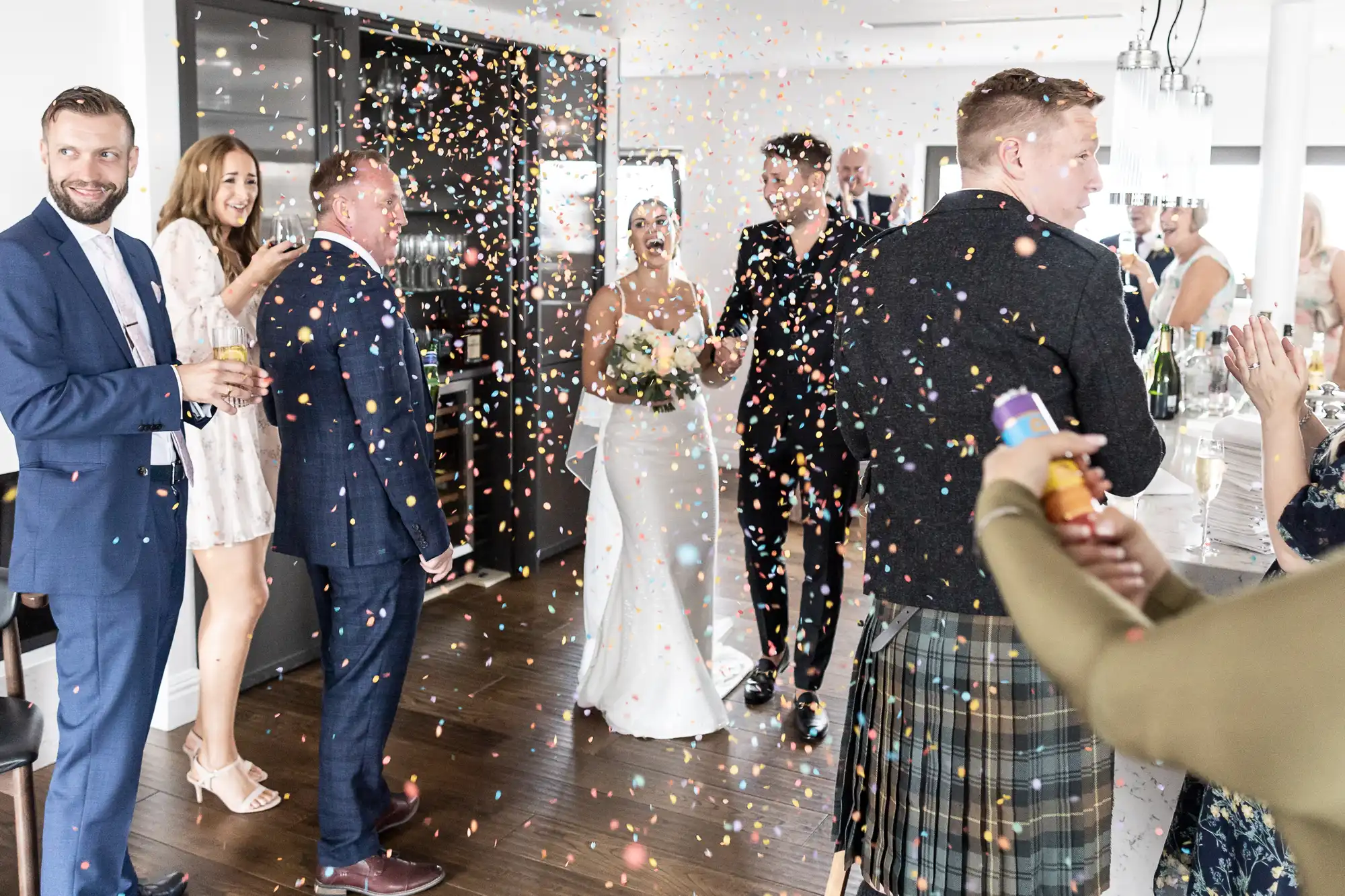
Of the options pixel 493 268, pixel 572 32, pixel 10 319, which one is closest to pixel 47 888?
pixel 10 319

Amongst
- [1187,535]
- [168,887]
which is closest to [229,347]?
Answer: [168,887]

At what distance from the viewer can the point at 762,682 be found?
13.0ft

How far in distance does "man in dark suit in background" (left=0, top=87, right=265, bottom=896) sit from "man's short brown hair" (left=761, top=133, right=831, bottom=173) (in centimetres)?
193

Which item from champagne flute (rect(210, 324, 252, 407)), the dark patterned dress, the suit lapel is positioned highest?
the suit lapel

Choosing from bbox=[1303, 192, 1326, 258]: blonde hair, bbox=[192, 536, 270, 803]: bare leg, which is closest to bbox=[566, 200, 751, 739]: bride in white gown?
bbox=[192, 536, 270, 803]: bare leg

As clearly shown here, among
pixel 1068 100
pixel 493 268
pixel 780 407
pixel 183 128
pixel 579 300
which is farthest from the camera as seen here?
pixel 579 300

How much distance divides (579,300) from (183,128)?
2374mm

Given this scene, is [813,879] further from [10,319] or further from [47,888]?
[10,319]

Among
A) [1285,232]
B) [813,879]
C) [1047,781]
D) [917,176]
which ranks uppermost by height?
[917,176]

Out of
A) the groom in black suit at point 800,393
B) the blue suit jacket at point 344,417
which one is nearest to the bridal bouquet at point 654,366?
the groom in black suit at point 800,393

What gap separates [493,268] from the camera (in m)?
5.22

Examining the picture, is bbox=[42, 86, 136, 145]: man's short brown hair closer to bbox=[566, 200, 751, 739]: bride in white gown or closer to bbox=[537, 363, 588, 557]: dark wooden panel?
bbox=[566, 200, 751, 739]: bride in white gown

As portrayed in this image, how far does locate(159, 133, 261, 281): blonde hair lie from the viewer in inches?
126

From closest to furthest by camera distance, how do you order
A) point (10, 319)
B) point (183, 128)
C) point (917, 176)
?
point (10, 319) → point (183, 128) → point (917, 176)
